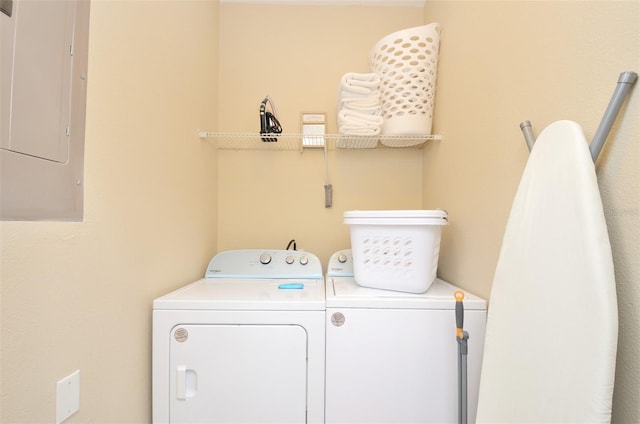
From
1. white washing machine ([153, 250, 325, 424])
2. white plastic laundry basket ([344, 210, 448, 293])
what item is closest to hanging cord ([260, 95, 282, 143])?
white plastic laundry basket ([344, 210, 448, 293])

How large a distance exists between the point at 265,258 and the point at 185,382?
70 cm

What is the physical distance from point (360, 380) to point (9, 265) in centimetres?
103

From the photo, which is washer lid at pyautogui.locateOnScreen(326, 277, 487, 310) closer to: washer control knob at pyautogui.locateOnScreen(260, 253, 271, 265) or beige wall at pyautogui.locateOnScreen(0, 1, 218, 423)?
washer control knob at pyautogui.locateOnScreen(260, 253, 271, 265)

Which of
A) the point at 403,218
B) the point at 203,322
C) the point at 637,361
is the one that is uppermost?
the point at 403,218

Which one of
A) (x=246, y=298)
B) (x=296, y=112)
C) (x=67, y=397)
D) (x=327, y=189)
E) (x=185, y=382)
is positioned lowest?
(x=185, y=382)

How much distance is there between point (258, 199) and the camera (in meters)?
2.00

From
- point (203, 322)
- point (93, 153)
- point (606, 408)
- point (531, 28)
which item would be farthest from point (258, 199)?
point (606, 408)

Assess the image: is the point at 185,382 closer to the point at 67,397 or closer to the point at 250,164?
the point at 67,397

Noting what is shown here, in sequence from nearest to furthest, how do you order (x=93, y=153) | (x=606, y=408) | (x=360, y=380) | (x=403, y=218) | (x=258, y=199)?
(x=606, y=408) < (x=93, y=153) < (x=360, y=380) < (x=403, y=218) < (x=258, y=199)

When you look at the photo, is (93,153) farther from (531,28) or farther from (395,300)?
(531,28)

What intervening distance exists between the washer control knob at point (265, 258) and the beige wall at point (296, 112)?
33 centimetres

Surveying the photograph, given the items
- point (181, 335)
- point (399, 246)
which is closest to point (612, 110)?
point (399, 246)

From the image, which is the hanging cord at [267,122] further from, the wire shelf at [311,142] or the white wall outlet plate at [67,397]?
the white wall outlet plate at [67,397]

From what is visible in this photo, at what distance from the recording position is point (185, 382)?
108 centimetres
